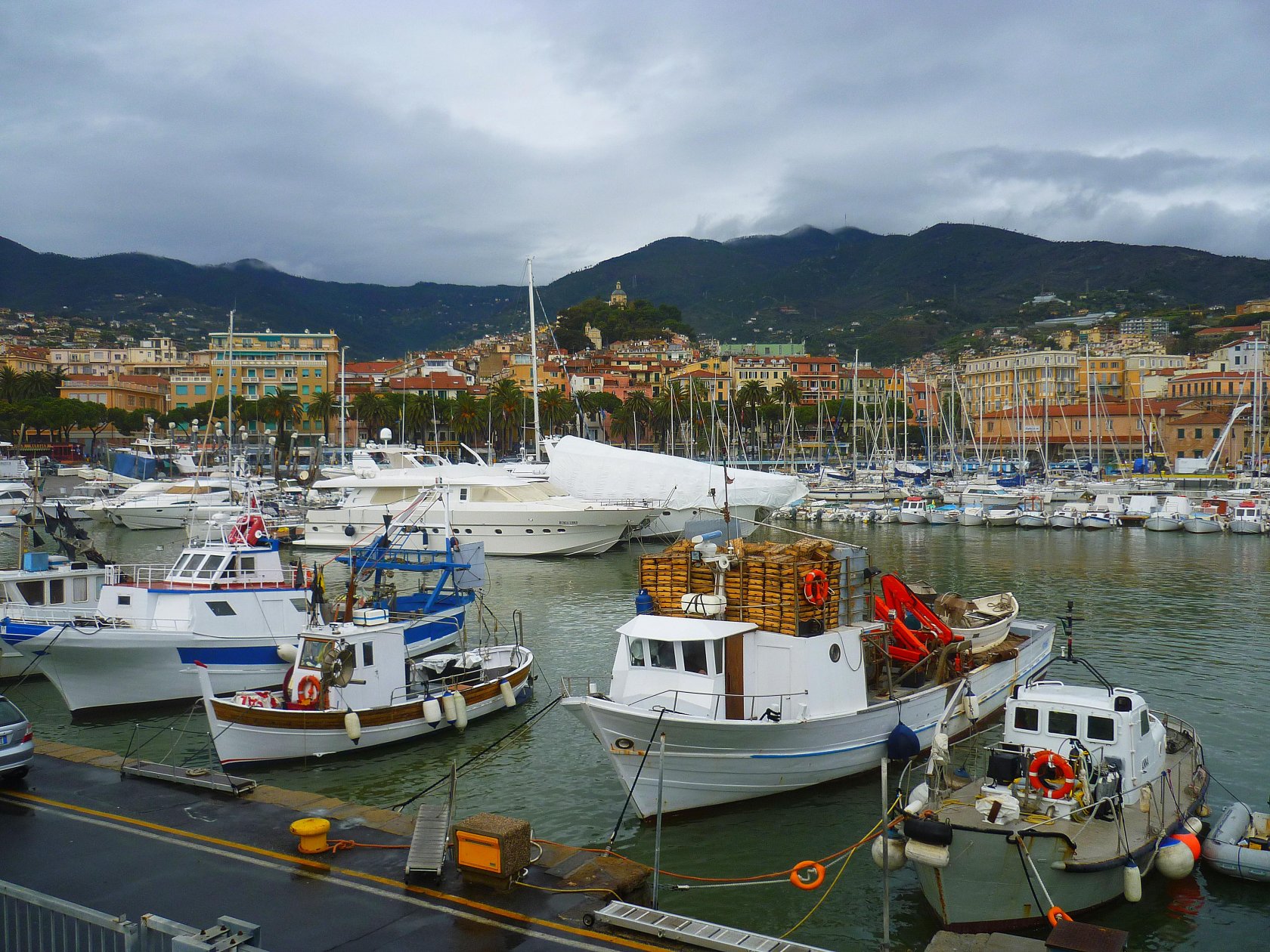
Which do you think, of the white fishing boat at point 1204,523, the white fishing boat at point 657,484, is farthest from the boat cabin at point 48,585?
the white fishing boat at point 1204,523

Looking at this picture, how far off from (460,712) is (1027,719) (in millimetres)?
11288

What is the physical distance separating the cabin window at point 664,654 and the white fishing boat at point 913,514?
6075 centimetres

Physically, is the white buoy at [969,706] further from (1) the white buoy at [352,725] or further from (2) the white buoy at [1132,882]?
(1) the white buoy at [352,725]

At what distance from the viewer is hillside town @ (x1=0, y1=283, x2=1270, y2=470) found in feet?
378

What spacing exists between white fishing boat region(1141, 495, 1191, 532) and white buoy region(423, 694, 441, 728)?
6108cm

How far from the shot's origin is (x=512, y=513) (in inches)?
2053

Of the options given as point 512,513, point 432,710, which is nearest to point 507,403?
point 512,513

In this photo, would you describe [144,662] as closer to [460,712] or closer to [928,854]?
[460,712]

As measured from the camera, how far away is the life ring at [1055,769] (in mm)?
12612

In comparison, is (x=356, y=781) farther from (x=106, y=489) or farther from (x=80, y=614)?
(x=106, y=489)

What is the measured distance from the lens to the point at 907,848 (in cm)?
1130

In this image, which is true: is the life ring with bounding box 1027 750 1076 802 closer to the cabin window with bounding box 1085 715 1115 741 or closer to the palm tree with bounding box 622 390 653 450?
the cabin window with bounding box 1085 715 1115 741

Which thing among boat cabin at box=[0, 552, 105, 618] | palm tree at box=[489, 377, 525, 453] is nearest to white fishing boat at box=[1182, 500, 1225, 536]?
boat cabin at box=[0, 552, 105, 618]

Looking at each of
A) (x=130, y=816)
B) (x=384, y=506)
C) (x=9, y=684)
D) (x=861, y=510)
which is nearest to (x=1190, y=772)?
(x=130, y=816)
